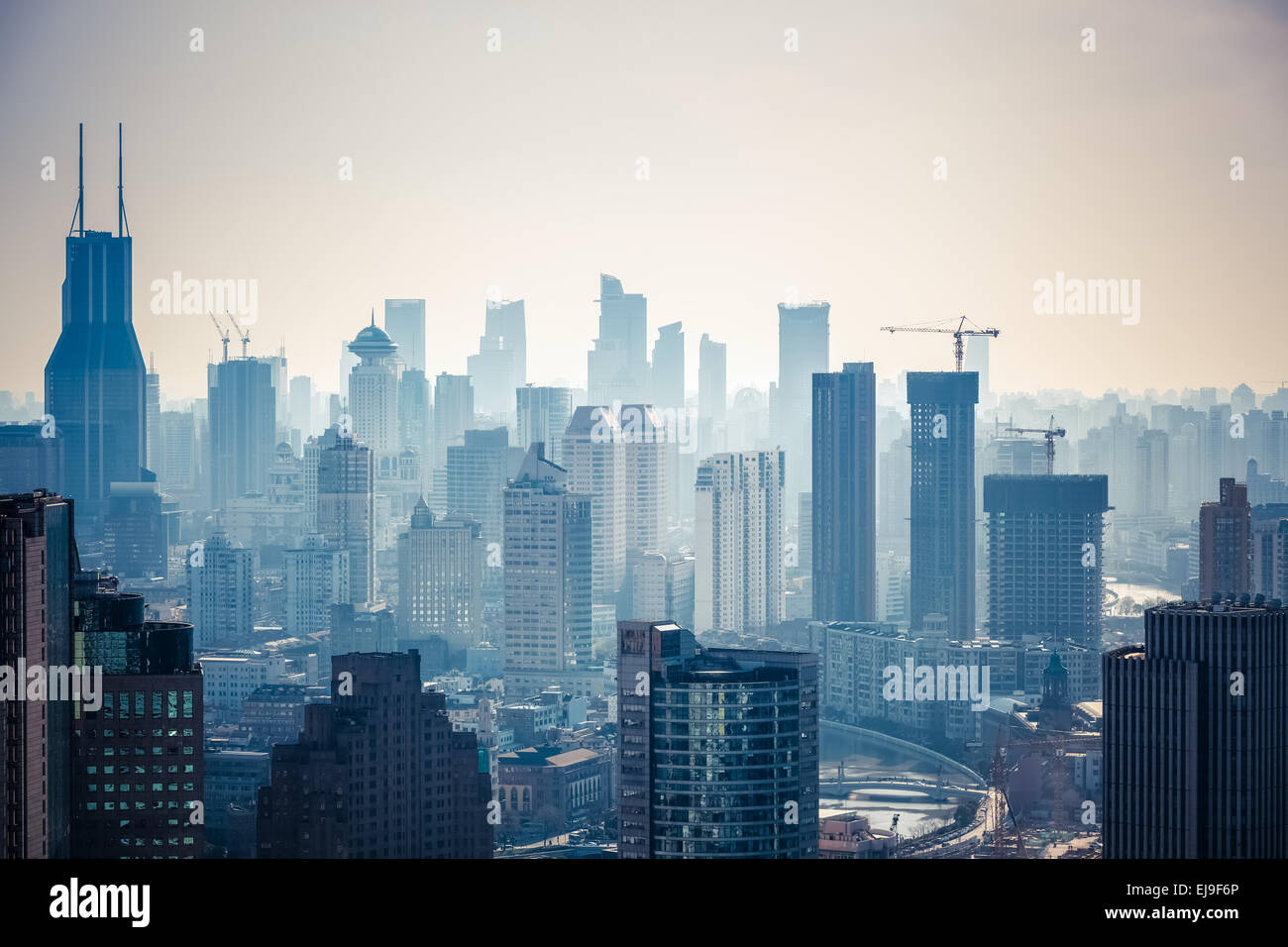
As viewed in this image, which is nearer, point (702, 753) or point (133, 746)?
point (133, 746)

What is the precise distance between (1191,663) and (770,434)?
3126 centimetres

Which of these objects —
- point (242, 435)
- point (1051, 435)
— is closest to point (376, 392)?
point (242, 435)

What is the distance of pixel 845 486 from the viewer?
37.3m

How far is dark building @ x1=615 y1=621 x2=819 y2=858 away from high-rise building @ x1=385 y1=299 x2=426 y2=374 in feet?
90.8

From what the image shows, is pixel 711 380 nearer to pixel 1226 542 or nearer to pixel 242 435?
pixel 242 435

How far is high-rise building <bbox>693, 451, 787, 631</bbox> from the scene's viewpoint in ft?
111

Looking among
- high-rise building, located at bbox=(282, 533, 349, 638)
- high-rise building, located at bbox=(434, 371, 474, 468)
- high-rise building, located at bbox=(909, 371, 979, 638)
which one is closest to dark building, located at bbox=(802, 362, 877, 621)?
high-rise building, located at bbox=(909, 371, 979, 638)

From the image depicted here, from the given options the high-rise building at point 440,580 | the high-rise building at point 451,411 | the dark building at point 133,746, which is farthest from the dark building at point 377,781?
the high-rise building at point 451,411

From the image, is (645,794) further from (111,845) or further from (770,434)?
(770,434)

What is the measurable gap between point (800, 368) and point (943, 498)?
589 centimetres

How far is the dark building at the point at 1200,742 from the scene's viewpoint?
9.90 meters

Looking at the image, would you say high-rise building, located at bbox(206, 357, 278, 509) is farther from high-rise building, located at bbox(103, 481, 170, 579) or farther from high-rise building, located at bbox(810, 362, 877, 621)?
high-rise building, located at bbox(810, 362, 877, 621)

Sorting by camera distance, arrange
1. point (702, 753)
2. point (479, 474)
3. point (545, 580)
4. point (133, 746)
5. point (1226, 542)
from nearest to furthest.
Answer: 1. point (133, 746)
2. point (702, 753)
3. point (1226, 542)
4. point (545, 580)
5. point (479, 474)

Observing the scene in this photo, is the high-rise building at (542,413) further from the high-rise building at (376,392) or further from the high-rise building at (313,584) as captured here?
the high-rise building at (313,584)
